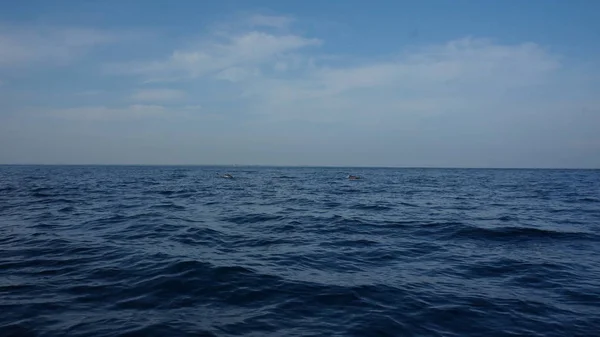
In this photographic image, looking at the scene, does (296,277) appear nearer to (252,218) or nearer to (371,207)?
(252,218)

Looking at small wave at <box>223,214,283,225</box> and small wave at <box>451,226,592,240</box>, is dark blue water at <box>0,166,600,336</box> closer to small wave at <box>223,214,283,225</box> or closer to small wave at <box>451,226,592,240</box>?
small wave at <box>451,226,592,240</box>

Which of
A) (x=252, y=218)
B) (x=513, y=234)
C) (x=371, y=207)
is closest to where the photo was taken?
(x=513, y=234)

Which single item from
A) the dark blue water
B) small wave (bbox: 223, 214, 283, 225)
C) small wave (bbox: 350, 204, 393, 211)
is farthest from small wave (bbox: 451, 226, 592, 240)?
small wave (bbox: 223, 214, 283, 225)

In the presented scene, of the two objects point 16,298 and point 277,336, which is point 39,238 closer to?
point 16,298

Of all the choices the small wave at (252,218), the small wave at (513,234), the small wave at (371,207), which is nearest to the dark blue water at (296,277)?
the small wave at (513,234)

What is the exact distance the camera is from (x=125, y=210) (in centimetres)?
2155

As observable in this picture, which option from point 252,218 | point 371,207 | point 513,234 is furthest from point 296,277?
point 371,207

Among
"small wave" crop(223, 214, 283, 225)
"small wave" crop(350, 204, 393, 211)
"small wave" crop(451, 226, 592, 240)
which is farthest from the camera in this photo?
"small wave" crop(350, 204, 393, 211)

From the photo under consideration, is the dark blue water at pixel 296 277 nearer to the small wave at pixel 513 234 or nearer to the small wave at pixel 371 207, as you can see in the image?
the small wave at pixel 513 234

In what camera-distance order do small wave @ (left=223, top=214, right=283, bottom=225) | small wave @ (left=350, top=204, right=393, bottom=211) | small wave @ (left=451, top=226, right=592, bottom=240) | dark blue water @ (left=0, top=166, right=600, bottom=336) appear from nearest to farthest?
dark blue water @ (left=0, top=166, right=600, bottom=336)
small wave @ (left=451, top=226, right=592, bottom=240)
small wave @ (left=223, top=214, right=283, bottom=225)
small wave @ (left=350, top=204, right=393, bottom=211)

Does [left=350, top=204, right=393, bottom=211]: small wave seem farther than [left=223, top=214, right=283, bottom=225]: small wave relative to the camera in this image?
Yes

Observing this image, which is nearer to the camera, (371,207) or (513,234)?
(513,234)

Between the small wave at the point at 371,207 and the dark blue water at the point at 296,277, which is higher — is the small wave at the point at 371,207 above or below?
above

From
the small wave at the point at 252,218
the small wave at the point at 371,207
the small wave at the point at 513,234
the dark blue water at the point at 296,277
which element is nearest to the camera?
the dark blue water at the point at 296,277
